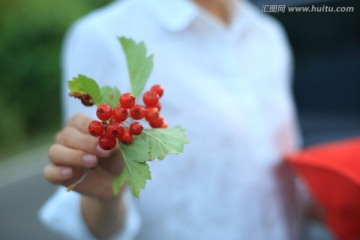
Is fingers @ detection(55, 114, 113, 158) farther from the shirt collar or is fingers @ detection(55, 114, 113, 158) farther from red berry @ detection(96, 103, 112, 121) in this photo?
the shirt collar

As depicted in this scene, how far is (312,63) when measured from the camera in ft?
10.9

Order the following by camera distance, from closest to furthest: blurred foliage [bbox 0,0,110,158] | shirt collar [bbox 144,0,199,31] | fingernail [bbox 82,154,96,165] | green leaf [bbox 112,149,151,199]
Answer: green leaf [bbox 112,149,151,199] < fingernail [bbox 82,154,96,165] < shirt collar [bbox 144,0,199,31] < blurred foliage [bbox 0,0,110,158]

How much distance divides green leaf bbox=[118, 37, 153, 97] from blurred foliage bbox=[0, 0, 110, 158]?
10.5 feet

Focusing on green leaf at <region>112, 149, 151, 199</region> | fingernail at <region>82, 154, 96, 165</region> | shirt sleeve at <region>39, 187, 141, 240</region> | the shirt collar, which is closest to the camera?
green leaf at <region>112, 149, 151, 199</region>

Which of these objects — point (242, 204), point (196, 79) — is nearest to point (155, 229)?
point (242, 204)

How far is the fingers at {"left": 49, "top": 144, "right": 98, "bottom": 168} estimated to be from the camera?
1.86ft

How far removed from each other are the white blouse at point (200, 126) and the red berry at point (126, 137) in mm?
368

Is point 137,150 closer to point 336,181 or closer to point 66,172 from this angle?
point 66,172

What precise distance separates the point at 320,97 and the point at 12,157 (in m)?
2.21

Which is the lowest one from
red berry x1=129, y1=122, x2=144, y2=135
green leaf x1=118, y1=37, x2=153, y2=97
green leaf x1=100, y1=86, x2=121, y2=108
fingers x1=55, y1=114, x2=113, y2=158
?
fingers x1=55, y1=114, x2=113, y2=158

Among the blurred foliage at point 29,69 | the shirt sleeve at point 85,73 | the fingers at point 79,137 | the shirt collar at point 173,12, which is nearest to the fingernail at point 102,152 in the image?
the fingers at point 79,137

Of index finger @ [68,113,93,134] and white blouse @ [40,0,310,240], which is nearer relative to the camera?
index finger @ [68,113,93,134]

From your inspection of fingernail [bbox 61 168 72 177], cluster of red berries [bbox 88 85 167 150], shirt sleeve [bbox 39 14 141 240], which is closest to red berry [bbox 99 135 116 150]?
cluster of red berries [bbox 88 85 167 150]

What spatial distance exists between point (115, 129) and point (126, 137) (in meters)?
0.01
